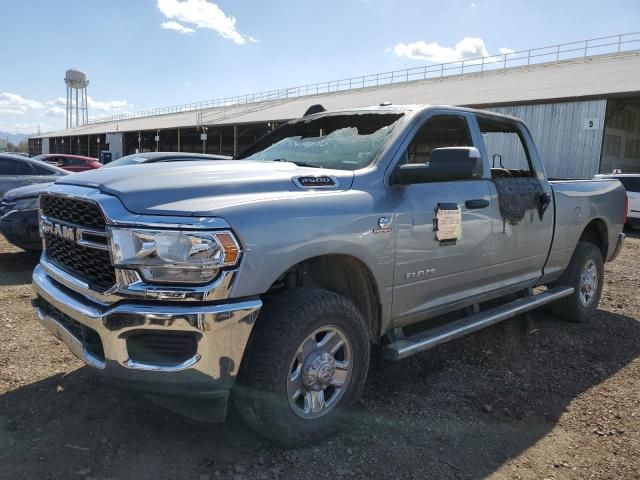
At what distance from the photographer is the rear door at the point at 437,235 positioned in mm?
3252

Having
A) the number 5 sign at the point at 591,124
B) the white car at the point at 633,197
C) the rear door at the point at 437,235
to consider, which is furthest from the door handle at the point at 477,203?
the number 5 sign at the point at 591,124

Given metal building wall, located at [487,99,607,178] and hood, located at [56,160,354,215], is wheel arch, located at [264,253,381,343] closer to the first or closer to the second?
hood, located at [56,160,354,215]

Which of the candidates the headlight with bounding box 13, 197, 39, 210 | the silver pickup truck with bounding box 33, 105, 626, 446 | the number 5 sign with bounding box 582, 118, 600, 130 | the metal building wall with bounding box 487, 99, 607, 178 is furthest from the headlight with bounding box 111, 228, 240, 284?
the number 5 sign with bounding box 582, 118, 600, 130

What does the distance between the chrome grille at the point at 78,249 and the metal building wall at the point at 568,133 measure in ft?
58.3

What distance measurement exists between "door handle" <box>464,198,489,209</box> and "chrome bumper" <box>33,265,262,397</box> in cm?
185

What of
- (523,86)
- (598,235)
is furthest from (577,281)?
(523,86)

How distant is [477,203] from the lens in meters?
3.73

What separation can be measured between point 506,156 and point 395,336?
Answer: 10.4 m

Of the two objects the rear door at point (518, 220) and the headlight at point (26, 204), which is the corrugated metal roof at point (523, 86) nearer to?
the rear door at point (518, 220)

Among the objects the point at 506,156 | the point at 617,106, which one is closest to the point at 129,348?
the point at 506,156

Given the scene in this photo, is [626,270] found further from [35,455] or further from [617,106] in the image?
[617,106]

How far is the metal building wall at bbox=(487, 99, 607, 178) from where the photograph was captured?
60.0 feet

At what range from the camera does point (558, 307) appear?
543 cm

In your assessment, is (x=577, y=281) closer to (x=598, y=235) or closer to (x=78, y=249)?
(x=598, y=235)
